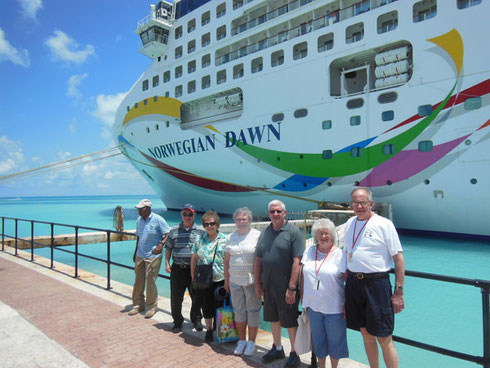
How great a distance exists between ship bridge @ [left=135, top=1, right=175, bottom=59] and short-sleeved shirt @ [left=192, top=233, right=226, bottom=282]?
61.4ft

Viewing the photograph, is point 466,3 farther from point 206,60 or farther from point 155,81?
point 155,81

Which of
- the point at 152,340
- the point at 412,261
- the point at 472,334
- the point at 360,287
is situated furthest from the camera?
the point at 412,261

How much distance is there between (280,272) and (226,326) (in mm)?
927

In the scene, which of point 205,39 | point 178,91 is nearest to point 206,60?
point 205,39

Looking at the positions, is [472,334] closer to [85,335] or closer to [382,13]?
[85,335]

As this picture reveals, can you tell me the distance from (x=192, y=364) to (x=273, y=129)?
452 inches

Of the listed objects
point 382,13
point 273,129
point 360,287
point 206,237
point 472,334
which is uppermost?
point 382,13

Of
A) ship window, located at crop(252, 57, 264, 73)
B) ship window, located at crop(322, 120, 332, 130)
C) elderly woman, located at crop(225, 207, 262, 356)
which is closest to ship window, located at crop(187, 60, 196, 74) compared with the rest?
ship window, located at crop(252, 57, 264, 73)

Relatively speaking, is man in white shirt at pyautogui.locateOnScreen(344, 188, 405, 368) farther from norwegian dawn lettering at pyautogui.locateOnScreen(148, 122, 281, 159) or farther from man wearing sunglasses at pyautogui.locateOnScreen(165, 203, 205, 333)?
norwegian dawn lettering at pyautogui.locateOnScreen(148, 122, 281, 159)

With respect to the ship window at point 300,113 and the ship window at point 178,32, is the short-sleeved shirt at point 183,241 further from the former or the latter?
the ship window at point 178,32

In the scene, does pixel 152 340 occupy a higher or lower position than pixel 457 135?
lower

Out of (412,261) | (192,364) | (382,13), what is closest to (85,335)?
(192,364)

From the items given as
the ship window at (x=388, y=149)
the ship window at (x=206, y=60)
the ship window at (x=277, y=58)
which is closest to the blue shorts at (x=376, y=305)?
the ship window at (x=388, y=149)

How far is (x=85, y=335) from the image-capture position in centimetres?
354
